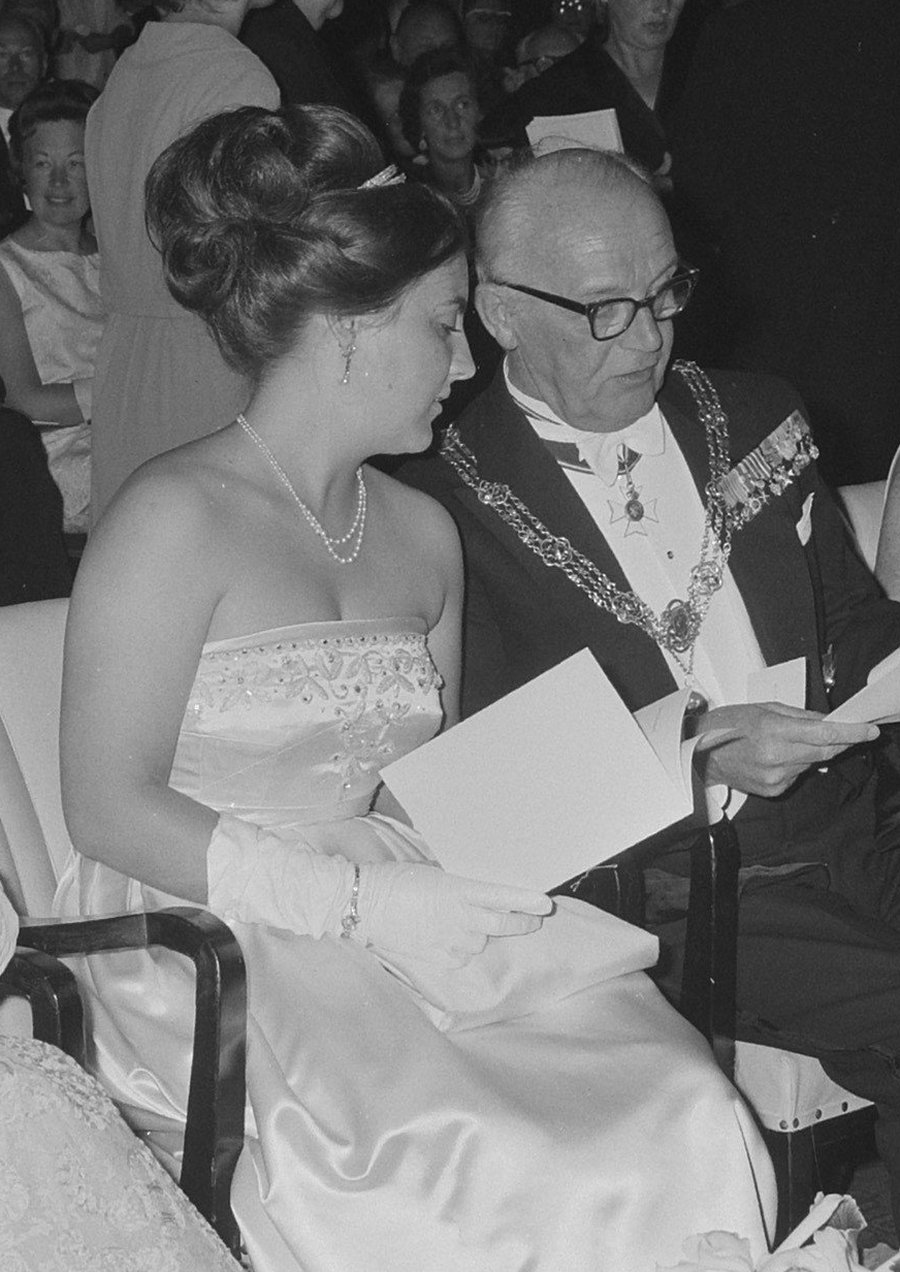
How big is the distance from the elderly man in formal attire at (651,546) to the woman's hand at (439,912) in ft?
1.62

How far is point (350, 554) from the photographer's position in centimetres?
225

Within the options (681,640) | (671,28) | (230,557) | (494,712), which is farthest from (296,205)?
(671,28)

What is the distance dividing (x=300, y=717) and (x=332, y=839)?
0.52 ft

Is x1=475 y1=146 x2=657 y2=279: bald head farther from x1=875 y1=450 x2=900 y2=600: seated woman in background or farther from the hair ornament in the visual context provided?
x1=875 y1=450 x2=900 y2=600: seated woman in background

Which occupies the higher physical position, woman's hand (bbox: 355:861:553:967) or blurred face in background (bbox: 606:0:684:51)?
blurred face in background (bbox: 606:0:684:51)

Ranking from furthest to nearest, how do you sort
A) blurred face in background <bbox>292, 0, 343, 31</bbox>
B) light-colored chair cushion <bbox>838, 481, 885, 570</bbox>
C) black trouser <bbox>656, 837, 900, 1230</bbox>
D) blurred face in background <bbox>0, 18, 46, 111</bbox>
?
1. blurred face in background <bbox>0, 18, 46, 111</bbox>
2. blurred face in background <bbox>292, 0, 343, 31</bbox>
3. light-colored chair cushion <bbox>838, 481, 885, 570</bbox>
4. black trouser <bbox>656, 837, 900, 1230</bbox>

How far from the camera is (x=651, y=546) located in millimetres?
2543

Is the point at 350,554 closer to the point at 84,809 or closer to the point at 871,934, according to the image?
the point at 84,809

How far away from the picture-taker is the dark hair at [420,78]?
17.5 ft

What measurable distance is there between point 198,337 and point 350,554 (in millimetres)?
1022

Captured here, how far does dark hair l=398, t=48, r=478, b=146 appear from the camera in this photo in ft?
17.5

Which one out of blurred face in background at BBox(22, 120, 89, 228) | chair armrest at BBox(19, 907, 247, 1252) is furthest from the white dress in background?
chair armrest at BBox(19, 907, 247, 1252)

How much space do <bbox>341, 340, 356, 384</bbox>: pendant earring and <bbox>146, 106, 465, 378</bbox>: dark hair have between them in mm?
41

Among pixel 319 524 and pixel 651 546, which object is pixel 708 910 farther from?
pixel 319 524
